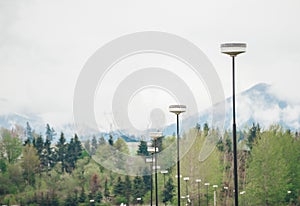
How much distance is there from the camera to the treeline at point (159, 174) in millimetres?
45594

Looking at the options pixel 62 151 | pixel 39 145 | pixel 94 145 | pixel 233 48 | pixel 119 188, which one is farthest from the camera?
pixel 94 145

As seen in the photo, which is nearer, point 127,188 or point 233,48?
point 233,48

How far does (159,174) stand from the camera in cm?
5562

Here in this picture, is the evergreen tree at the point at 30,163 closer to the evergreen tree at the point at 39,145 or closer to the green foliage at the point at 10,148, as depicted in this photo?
the green foliage at the point at 10,148

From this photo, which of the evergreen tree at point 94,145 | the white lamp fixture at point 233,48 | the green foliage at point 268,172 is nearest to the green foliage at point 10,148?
the evergreen tree at point 94,145

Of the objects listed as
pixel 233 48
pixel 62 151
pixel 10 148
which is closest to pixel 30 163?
pixel 62 151

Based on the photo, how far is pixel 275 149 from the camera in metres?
45.2

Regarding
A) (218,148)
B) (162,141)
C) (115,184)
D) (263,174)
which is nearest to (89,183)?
(115,184)

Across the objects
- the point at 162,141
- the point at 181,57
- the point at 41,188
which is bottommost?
the point at 41,188

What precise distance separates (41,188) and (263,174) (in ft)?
67.8

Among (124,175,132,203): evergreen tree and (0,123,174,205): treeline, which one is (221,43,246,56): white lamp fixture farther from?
(124,175,132,203): evergreen tree

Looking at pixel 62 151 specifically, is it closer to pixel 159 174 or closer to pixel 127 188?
pixel 127 188

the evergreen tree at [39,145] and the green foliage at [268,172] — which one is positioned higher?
the evergreen tree at [39,145]

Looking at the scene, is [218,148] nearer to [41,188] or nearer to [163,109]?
[163,109]
